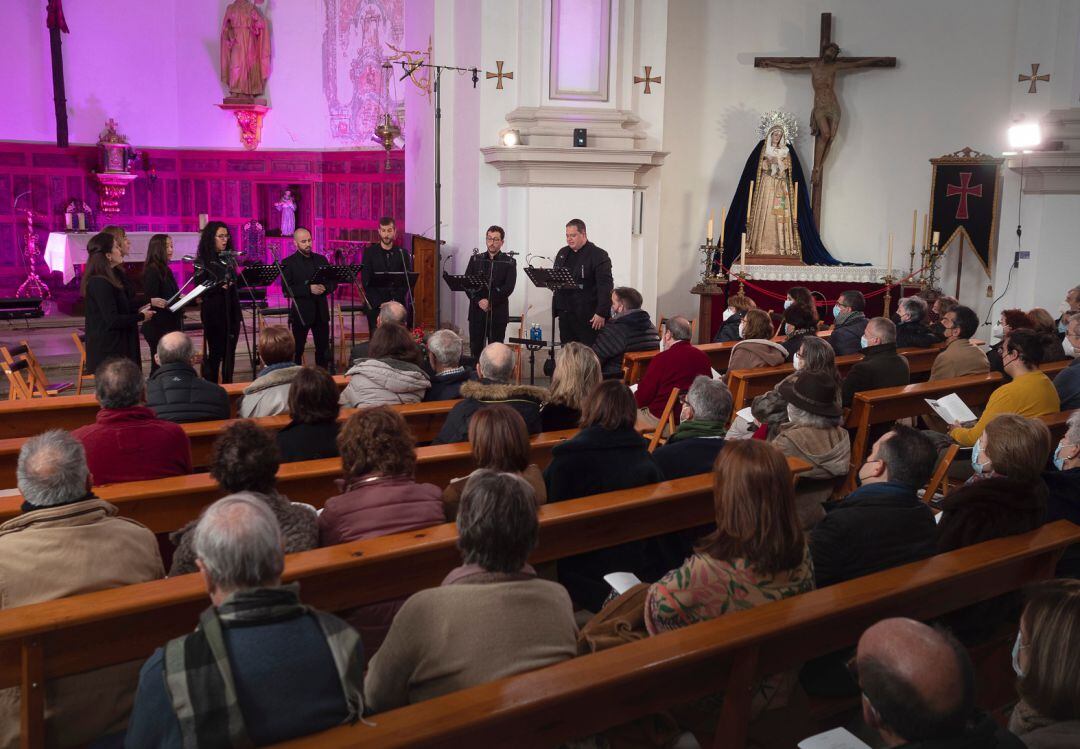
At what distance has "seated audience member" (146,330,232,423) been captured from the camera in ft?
16.0

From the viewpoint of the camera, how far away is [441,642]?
88.0 inches

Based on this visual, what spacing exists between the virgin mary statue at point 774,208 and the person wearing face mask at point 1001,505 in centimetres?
868

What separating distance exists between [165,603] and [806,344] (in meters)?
3.49

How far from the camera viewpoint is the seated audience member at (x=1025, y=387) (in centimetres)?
515

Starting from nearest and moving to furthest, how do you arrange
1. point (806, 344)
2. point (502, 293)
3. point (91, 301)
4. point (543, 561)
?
1. point (543, 561)
2. point (806, 344)
3. point (91, 301)
4. point (502, 293)

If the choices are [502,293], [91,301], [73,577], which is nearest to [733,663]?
[73,577]

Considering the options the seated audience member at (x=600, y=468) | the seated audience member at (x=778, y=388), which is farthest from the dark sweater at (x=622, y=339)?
the seated audience member at (x=600, y=468)

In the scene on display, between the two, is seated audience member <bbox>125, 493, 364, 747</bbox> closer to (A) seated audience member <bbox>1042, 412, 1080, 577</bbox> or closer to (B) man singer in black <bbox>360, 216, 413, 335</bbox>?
(A) seated audience member <bbox>1042, 412, 1080, 577</bbox>

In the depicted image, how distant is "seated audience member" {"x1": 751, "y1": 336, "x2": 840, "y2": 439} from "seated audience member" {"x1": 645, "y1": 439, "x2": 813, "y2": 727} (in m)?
1.91

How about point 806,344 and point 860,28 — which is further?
point 860,28

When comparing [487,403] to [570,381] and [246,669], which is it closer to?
[570,381]

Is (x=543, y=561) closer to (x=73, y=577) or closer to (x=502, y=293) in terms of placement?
(x=73, y=577)

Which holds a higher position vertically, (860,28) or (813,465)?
(860,28)

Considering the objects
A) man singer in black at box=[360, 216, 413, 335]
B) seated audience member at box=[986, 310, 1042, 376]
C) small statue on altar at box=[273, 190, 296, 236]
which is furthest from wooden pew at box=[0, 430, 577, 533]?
small statue on altar at box=[273, 190, 296, 236]
